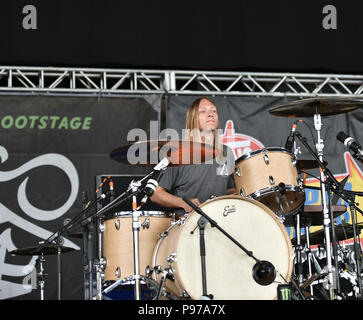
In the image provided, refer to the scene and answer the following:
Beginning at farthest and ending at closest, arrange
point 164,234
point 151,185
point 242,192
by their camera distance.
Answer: point 242,192 → point 164,234 → point 151,185

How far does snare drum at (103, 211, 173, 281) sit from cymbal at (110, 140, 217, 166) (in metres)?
0.48

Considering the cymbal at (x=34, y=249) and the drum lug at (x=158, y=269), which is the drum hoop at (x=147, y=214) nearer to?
the drum lug at (x=158, y=269)

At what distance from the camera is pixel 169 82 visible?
7500 mm

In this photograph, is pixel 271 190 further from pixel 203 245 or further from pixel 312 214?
pixel 312 214

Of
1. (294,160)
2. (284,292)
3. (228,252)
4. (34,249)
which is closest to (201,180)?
(294,160)

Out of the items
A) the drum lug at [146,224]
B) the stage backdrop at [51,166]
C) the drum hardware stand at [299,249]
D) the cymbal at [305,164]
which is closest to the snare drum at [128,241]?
the drum lug at [146,224]

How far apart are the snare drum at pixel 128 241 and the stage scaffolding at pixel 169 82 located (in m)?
2.80

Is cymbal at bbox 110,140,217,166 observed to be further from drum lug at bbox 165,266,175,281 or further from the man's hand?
drum lug at bbox 165,266,175,281

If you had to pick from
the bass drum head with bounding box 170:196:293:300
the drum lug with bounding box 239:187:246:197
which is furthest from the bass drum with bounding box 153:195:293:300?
the drum lug with bounding box 239:187:246:197

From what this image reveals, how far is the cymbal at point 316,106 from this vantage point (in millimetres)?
4789

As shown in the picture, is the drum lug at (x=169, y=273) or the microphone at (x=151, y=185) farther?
the drum lug at (x=169, y=273)

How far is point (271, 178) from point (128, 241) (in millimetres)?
1200

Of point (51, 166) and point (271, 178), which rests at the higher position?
point (51, 166)
